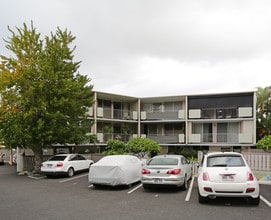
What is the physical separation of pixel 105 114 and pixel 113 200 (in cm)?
1842

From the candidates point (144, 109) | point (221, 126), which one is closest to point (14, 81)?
point (144, 109)

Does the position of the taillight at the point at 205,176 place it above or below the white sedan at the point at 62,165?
above

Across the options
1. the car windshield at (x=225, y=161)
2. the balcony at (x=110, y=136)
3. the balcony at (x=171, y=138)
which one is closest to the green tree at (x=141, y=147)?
the balcony at (x=110, y=136)

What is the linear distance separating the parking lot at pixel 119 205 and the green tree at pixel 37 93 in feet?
17.6

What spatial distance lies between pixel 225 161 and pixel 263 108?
25.5m

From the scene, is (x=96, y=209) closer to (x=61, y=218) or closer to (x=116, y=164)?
(x=61, y=218)

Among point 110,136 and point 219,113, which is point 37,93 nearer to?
point 110,136

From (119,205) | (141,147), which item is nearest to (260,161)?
(141,147)

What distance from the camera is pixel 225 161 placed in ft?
28.6

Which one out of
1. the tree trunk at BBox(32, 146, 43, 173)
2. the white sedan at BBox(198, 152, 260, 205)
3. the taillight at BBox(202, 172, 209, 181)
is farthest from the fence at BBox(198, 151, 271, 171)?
the tree trunk at BBox(32, 146, 43, 173)

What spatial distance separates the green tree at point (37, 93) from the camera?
16050 millimetres

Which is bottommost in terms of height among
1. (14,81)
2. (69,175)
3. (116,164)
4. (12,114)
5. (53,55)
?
(69,175)

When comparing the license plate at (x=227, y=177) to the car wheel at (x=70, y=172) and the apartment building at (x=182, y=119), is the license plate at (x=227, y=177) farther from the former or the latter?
the apartment building at (x=182, y=119)

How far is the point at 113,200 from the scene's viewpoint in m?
9.19
